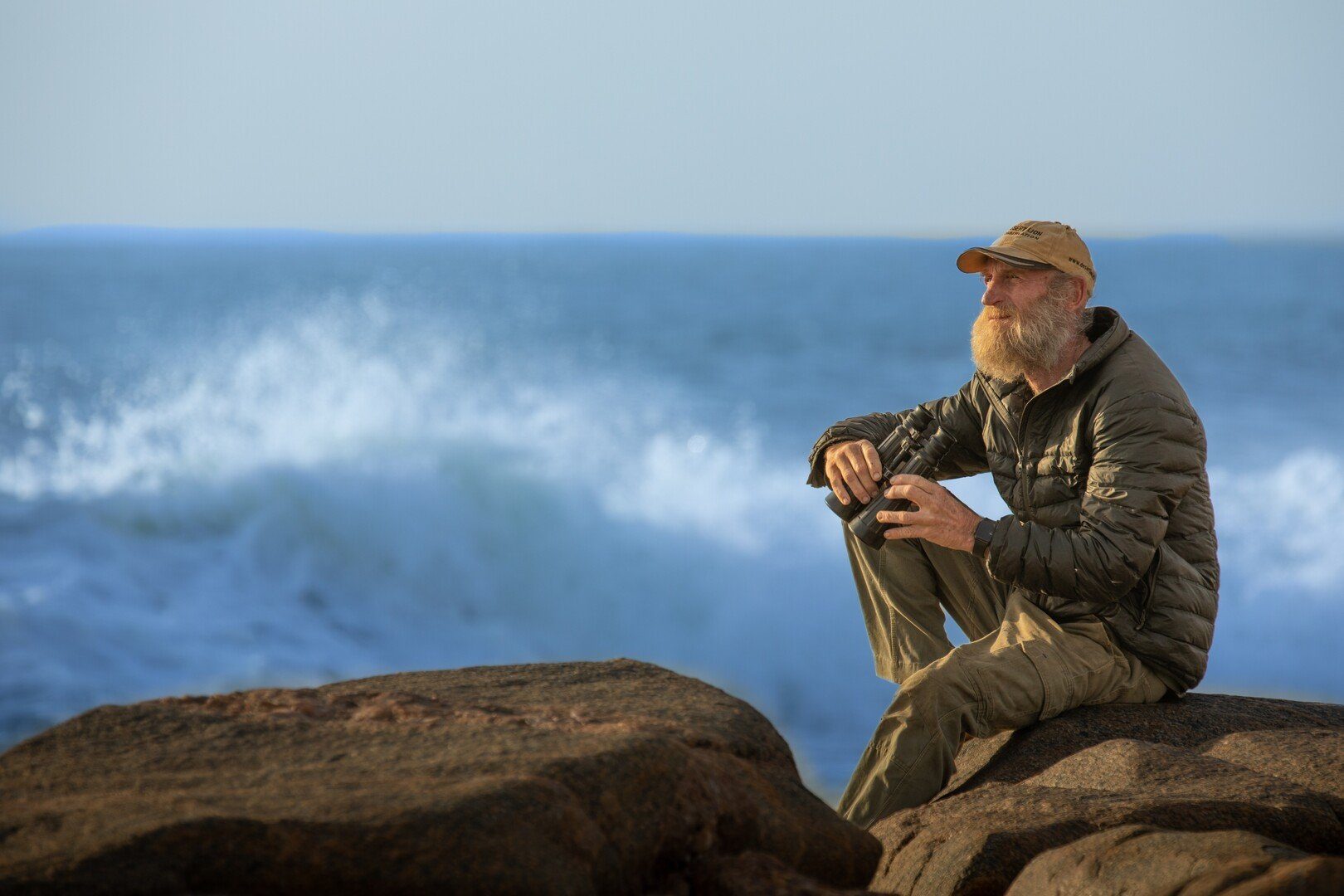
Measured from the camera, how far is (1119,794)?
287 centimetres

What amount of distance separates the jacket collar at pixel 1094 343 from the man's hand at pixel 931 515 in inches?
17.8

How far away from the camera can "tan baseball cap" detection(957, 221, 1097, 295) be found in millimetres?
3680

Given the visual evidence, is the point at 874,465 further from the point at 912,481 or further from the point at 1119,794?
the point at 1119,794

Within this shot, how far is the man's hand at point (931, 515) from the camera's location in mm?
3408

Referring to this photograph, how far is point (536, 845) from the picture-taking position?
1.89 metres

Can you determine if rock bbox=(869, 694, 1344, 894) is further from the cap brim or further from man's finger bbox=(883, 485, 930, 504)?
the cap brim

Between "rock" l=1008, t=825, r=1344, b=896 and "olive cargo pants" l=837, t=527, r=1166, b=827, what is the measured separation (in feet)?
2.80

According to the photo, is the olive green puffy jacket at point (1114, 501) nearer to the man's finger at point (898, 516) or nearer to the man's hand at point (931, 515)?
the man's hand at point (931, 515)

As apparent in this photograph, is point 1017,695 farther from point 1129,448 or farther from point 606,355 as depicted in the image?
point 606,355

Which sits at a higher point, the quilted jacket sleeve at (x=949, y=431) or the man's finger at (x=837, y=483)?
the quilted jacket sleeve at (x=949, y=431)

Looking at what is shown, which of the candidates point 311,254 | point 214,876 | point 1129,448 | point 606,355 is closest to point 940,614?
point 1129,448

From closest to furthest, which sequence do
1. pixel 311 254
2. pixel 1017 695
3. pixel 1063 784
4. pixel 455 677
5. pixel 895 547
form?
1. pixel 455 677
2. pixel 1063 784
3. pixel 1017 695
4. pixel 895 547
5. pixel 311 254

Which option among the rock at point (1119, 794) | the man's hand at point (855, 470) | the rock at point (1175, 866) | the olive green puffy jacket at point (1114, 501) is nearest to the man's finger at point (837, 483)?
the man's hand at point (855, 470)

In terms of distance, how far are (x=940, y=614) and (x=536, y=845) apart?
2333 millimetres
